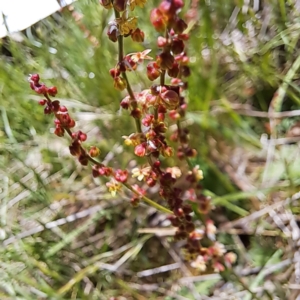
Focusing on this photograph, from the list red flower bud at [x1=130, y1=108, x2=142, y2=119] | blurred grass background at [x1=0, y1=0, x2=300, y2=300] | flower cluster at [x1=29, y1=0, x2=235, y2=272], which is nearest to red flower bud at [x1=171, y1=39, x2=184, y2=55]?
flower cluster at [x1=29, y1=0, x2=235, y2=272]

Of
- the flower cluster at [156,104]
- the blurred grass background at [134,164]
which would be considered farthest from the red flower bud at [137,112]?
the blurred grass background at [134,164]

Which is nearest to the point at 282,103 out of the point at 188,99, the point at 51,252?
the point at 188,99

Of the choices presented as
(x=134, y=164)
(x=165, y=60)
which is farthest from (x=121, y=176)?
(x=134, y=164)

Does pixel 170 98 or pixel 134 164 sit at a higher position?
pixel 170 98

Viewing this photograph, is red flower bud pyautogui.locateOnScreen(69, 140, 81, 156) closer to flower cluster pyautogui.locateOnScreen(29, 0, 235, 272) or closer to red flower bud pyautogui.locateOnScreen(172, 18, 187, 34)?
flower cluster pyautogui.locateOnScreen(29, 0, 235, 272)

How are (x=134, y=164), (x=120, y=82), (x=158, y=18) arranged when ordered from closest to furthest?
(x=158, y=18) < (x=120, y=82) < (x=134, y=164)

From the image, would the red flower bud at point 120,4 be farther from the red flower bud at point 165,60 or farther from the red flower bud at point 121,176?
the red flower bud at point 121,176

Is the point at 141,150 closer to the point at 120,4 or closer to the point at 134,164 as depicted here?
the point at 120,4

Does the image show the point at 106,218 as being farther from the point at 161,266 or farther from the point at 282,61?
the point at 282,61
